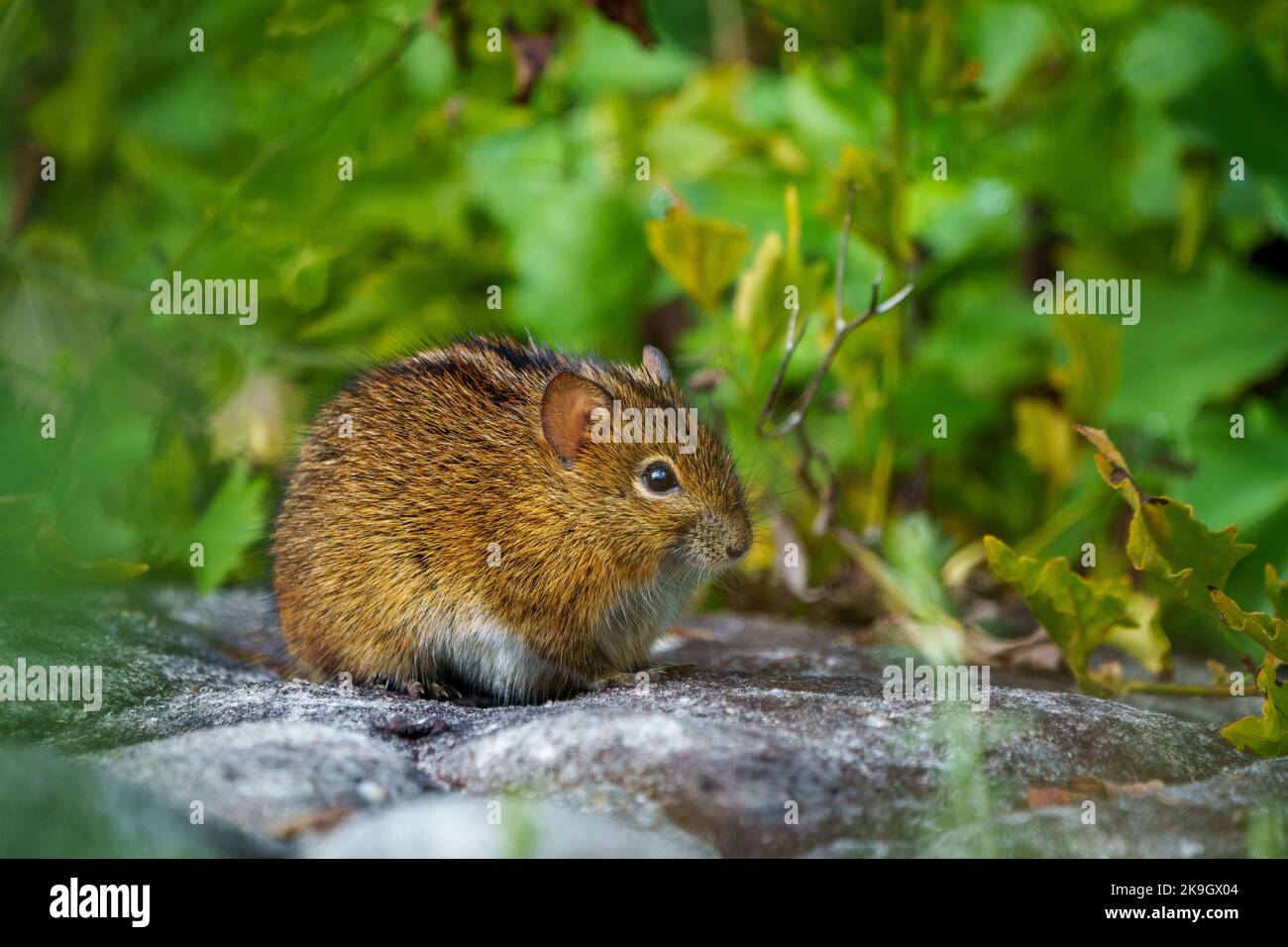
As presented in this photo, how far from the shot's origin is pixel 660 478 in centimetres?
419

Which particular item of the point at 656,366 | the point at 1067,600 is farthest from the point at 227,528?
the point at 1067,600

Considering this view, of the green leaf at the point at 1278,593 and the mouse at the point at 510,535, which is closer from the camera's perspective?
the green leaf at the point at 1278,593

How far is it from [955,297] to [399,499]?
3.89 metres

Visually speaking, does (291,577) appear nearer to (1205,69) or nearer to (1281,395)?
(1205,69)

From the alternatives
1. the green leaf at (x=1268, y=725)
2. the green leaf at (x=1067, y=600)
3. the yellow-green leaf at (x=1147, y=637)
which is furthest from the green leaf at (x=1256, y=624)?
the yellow-green leaf at (x=1147, y=637)

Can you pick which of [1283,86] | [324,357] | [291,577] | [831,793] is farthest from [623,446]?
[1283,86]

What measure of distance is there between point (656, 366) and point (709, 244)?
21.0 inches

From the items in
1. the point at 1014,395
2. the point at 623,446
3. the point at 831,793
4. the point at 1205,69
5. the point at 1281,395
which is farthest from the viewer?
the point at 1014,395

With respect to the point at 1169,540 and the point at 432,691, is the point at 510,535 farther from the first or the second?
the point at 1169,540

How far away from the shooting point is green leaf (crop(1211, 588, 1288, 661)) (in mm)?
3414

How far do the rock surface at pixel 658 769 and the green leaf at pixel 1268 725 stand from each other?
0.08 metres

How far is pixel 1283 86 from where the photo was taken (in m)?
5.97

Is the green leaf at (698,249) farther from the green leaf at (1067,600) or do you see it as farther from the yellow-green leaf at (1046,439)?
the yellow-green leaf at (1046,439)

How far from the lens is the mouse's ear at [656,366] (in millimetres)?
4461
